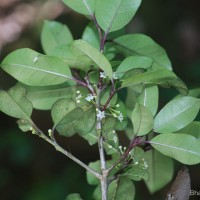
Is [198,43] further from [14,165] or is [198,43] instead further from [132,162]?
[132,162]

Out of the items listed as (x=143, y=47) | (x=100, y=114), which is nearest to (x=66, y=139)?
(x=143, y=47)

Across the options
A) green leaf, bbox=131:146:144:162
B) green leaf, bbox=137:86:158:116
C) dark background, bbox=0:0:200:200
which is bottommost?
dark background, bbox=0:0:200:200

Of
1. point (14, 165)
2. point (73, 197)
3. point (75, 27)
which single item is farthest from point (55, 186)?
point (73, 197)

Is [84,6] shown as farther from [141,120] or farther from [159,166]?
[159,166]

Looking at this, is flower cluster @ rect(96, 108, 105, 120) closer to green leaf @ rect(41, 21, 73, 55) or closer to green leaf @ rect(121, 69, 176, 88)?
green leaf @ rect(121, 69, 176, 88)

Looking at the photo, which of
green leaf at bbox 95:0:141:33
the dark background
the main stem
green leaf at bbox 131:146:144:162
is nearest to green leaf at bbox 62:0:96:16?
green leaf at bbox 95:0:141:33

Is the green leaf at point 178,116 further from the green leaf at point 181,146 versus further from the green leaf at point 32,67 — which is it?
the green leaf at point 32,67
